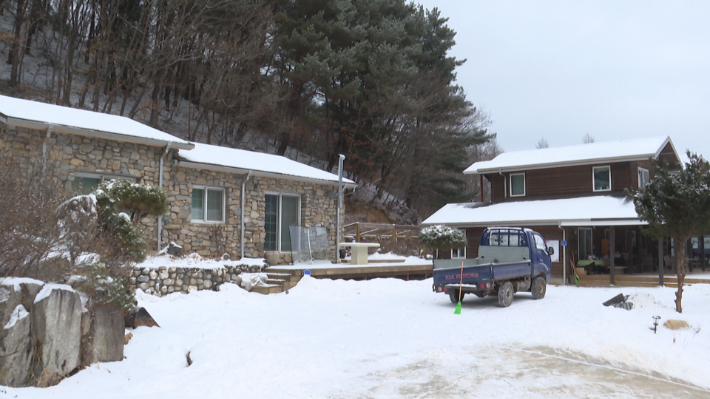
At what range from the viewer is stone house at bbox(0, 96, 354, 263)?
46.3ft

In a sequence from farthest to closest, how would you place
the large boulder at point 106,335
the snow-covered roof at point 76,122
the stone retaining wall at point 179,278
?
the snow-covered roof at point 76,122 < the stone retaining wall at point 179,278 < the large boulder at point 106,335

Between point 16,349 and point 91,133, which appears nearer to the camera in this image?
point 16,349

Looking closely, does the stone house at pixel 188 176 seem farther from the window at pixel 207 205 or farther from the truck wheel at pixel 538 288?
the truck wheel at pixel 538 288

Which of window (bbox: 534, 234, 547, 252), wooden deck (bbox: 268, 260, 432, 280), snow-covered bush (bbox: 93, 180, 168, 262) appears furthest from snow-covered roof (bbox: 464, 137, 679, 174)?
snow-covered bush (bbox: 93, 180, 168, 262)

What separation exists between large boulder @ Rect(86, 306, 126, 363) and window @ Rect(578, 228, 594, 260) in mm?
20419

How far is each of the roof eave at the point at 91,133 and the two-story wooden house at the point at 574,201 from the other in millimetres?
12884

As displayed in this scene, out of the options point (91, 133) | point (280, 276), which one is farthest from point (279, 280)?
point (91, 133)

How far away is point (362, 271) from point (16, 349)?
1337 cm

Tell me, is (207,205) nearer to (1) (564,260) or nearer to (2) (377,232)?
(2) (377,232)

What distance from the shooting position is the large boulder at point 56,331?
6415 millimetres

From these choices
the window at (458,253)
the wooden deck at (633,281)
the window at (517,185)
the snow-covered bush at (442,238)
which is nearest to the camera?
the wooden deck at (633,281)

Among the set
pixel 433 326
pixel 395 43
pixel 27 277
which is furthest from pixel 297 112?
pixel 27 277

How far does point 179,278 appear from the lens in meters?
14.3

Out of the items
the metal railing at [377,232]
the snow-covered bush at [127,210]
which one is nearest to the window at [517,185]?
the metal railing at [377,232]
